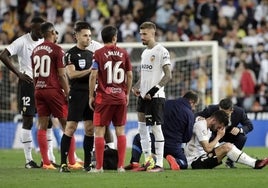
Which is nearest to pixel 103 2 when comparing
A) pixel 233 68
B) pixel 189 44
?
pixel 233 68

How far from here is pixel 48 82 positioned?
50.2ft

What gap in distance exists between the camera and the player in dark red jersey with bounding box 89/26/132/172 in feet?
45.8

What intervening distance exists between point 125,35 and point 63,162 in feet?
48.6

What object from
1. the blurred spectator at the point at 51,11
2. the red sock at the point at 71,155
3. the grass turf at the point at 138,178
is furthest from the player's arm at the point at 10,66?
the blurred spectator at the point at 51,11

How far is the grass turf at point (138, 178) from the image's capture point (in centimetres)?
1218

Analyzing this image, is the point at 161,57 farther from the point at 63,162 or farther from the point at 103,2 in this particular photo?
the point at 103,2

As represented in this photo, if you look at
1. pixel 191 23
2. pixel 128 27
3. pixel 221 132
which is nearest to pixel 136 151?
pixel 221 132

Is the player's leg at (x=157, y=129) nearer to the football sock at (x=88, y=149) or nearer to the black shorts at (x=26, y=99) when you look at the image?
the football sock at (x=88, y=149)

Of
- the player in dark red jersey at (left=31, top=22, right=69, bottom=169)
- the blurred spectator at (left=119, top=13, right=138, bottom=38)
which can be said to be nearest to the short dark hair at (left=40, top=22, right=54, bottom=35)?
the player in dark red jersey at (left=31, top=22, right=69, bottom=169)

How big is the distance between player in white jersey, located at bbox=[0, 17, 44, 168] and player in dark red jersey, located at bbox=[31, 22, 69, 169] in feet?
2.30

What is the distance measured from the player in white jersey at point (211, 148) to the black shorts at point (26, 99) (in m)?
2.79

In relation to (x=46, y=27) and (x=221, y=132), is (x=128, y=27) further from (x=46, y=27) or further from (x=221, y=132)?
(x=221, y=132)

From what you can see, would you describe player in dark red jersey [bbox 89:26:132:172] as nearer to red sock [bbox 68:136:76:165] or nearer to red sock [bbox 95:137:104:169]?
red sock [bbox 95:137:104:169]

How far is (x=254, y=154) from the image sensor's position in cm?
1928
